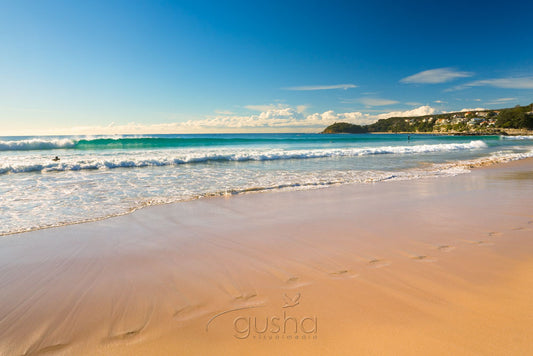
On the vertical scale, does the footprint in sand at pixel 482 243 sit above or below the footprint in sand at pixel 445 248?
below

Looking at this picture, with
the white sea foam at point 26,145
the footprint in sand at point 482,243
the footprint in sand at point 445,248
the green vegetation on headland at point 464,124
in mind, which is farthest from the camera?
the green vegetation on headland at point 464,124

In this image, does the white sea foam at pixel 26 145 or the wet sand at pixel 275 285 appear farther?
the white sea foam at pixel 26 145

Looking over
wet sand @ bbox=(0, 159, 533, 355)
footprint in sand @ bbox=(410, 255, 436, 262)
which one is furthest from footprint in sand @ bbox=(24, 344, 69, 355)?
footprint in sand @ bbox=(410, 255, 436, 262)

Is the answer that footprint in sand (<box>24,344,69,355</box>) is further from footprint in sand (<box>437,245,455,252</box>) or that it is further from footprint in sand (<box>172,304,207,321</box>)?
footprint in sand (<box>437,245,455,252</box>)

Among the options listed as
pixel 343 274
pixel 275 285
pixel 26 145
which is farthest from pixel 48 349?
pixel 26 145

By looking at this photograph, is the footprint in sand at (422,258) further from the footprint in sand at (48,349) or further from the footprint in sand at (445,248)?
the footprint in sand at (48,349)

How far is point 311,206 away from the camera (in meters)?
6.30

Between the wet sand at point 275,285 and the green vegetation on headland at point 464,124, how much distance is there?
362 feet

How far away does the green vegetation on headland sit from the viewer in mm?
94750

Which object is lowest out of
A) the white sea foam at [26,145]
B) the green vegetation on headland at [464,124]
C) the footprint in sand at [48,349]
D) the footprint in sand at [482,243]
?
the footprint in sand at [48,349]

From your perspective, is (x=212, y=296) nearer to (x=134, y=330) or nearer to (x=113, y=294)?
(x=134, y=330)

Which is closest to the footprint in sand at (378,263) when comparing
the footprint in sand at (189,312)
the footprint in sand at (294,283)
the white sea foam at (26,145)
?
the footprint in sand at (294,283)

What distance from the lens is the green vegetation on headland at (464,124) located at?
94750mm

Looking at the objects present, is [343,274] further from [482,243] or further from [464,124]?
[464,124]
